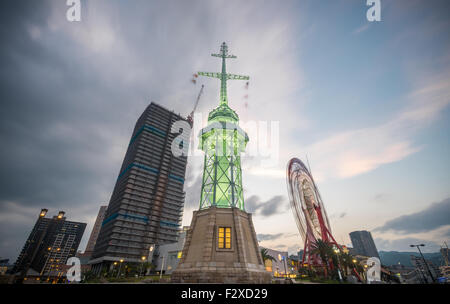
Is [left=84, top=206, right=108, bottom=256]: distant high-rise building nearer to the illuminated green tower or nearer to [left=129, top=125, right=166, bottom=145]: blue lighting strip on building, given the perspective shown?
[left=129, top=125, right=166, bottom=145]: blue lighting strip on building

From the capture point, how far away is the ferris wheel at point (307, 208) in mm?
41625

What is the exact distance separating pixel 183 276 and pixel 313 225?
120 feet

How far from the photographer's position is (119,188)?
104m

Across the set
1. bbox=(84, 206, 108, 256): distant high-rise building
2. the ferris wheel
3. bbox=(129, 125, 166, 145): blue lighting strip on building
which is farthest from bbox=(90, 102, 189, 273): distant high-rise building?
bbox=(84, 206, 108, 256): distant high-rise building

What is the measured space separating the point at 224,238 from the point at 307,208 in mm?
32002

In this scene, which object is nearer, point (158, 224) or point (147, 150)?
point (158, 224)

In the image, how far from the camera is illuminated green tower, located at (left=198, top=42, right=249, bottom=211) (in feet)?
84.2

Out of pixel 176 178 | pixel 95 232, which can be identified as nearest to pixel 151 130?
pixel 176 178

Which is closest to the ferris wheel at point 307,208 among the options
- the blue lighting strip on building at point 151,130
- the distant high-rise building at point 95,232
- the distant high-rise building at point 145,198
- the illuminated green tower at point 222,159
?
the illuminated green tower at point 222,159

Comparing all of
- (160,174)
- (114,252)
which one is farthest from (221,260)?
(160,174)

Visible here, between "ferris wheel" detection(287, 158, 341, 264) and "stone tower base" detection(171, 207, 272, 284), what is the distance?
21095 mm

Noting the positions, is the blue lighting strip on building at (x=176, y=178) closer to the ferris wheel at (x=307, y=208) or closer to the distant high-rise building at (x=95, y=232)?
the ferris wheel at (x=307, y=208)
